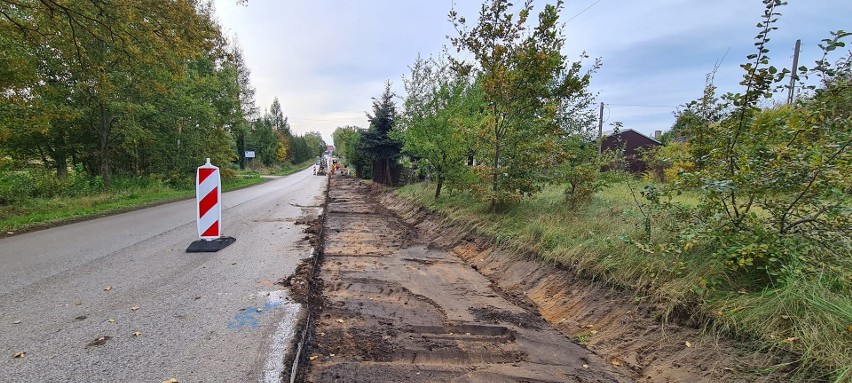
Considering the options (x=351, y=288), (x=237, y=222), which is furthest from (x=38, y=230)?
(x=351, y=288)

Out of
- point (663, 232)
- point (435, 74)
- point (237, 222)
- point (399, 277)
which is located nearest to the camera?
point (663, 232)

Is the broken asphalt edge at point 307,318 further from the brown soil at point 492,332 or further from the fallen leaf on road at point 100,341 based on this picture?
the fallen leaf on road at point 100,341

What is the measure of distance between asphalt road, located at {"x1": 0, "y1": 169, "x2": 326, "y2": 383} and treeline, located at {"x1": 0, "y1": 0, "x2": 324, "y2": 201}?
16.1 feet

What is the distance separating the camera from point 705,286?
336 centimetres

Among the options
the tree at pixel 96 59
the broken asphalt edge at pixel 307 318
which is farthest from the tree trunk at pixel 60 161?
the broken asphalt edge at pixel 307 318

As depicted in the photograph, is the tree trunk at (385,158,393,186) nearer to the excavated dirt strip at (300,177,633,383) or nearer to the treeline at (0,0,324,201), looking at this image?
the treeline at (0,0,324,201)

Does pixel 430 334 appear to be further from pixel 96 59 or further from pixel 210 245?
pixel 96 59

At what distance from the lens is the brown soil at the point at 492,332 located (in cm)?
289

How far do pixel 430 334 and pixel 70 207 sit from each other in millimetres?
13620

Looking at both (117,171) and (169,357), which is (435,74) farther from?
(117,171)

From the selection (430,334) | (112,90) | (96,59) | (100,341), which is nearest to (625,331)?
(430,334)

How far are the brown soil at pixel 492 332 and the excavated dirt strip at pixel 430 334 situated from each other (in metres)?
0.01

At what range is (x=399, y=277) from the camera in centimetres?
548

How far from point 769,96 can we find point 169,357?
571 centimetres
